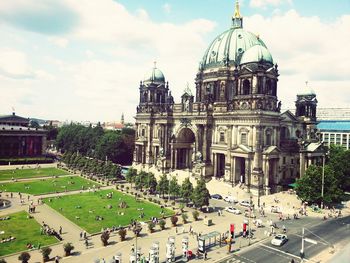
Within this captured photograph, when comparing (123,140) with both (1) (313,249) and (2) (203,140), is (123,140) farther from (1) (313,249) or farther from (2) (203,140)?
(1) (313,249)

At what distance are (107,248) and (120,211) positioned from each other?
1840 centimetres

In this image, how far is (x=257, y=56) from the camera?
268ft

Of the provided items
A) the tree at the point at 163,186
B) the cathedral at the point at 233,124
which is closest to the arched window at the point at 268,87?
the cathedral at the point at 233,124

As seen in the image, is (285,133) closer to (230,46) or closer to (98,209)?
(230,46)

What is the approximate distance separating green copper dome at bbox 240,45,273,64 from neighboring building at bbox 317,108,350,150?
6530 centimetres

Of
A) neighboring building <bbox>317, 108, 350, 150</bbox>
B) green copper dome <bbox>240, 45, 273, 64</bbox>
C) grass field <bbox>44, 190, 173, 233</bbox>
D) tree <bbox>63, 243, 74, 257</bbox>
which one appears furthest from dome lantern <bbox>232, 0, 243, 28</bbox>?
tree <bbox>63, 243, 74, 257</bbox>

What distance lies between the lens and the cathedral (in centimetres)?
7956

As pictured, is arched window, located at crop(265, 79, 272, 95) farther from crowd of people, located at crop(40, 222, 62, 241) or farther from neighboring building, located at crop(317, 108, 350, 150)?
neighboring building, located at crop(317, 108, 350, 150)

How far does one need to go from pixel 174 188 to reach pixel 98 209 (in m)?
16.9

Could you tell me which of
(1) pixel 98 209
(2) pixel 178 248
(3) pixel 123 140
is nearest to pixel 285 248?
(2) pixel 178 248

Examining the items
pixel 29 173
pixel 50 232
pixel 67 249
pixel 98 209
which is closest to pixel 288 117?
pixel 98 209

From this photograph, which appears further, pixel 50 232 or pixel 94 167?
pixel 94 167

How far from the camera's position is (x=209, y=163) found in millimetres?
91375

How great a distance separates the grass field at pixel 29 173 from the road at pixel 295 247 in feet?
259
